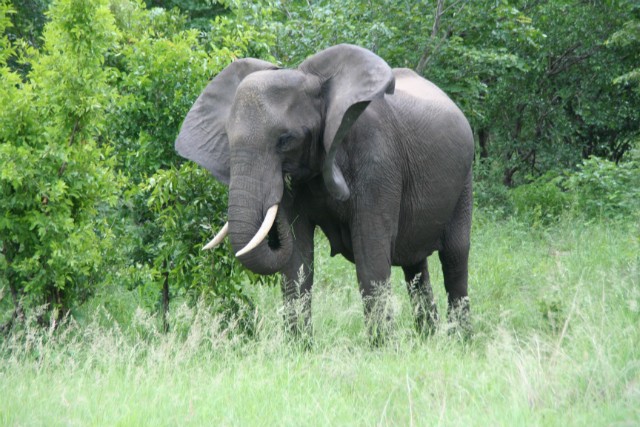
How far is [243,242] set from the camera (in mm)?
6191

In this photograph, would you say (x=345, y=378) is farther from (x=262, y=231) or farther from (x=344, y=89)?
(x=344, y=89)

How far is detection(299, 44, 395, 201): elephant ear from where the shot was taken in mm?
6250

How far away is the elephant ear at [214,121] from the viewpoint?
688 cm

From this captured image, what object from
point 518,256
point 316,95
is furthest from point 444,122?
point 518,256

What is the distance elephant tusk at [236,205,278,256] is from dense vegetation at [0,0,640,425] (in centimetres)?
54

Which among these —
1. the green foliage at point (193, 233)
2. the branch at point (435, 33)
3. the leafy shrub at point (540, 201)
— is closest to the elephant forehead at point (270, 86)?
the green foliage at point (193, 233)

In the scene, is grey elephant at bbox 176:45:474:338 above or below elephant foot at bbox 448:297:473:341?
above

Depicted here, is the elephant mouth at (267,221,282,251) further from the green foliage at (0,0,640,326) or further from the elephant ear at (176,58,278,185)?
the green foliage at (0,0,640,326)

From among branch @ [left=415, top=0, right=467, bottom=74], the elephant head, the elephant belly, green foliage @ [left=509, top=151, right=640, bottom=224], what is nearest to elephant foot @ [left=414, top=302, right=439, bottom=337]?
the elephant belly

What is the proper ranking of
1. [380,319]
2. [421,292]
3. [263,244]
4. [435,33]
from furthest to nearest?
[435,33], [421,292], [380,319], [263,244]

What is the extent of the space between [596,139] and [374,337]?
12051 mm

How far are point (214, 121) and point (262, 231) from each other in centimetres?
121

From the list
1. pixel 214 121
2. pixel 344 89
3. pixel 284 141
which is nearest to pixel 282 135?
pixel 284 141

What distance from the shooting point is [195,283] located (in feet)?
23.8
